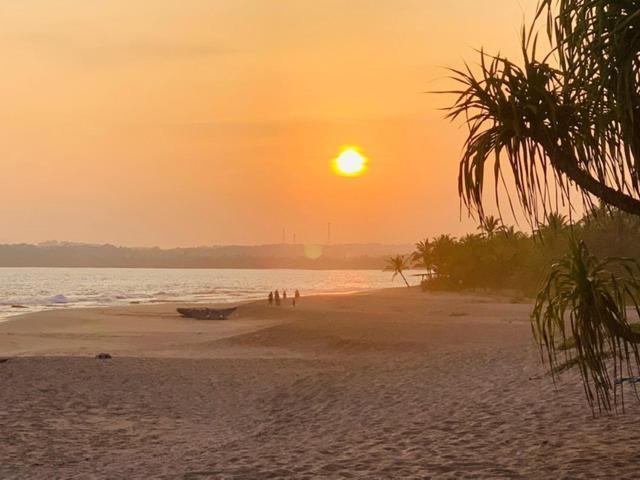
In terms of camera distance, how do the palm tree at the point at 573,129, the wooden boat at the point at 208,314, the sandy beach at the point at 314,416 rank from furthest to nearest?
the wooden boat at the point at 208,314, the sandy beach at the point at 314,416, the palm tree at the point at 573,129

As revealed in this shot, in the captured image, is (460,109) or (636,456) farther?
(636,456)

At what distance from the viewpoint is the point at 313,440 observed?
12.7m

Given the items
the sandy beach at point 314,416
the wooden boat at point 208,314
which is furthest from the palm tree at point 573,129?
the wooden boat at point 208,314

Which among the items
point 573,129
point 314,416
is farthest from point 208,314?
point 573,129

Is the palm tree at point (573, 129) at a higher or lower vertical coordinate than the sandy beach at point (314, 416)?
higher

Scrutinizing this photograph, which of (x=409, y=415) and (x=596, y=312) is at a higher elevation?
(x=596, y=312)

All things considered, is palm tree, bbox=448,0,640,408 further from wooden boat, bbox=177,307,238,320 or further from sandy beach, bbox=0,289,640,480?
wooden boat, bbox=177,307,238,320

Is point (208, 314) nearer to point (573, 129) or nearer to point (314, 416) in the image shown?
point (314, 416)

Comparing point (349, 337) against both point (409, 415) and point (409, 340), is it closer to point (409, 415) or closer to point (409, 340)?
point (409, 340)

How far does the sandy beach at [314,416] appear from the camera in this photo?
33.9 ft

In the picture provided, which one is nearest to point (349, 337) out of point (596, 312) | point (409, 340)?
point (409, 340)

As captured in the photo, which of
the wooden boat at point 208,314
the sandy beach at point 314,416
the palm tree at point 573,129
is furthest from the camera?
the wooden boat at point 208,314

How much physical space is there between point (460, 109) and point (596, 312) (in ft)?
7.04

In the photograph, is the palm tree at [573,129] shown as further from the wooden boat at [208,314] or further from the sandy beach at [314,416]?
the wooden boat at [208,314]
